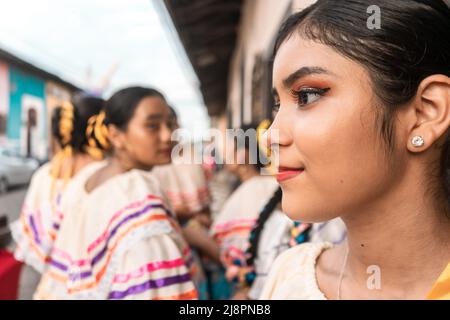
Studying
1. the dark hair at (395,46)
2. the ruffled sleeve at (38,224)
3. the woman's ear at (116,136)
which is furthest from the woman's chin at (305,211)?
the ruffled sleeve at (38,224)

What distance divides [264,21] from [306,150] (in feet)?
11.4

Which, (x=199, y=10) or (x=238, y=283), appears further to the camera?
(x=199, y=10)

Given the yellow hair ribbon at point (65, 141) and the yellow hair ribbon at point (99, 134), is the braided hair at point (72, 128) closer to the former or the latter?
the yellow hair ribbon at point (65, 141)

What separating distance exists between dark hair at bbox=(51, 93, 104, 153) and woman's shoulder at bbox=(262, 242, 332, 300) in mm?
1915

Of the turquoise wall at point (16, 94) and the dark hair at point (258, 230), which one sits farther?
the turquoise wall at point (16, 94)

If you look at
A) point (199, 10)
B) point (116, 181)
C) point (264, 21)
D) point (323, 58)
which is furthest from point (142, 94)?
point (199, 10)

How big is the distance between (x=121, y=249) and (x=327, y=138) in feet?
2.93

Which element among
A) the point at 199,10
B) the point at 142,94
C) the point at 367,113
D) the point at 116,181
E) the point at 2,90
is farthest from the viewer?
the point at 199,10

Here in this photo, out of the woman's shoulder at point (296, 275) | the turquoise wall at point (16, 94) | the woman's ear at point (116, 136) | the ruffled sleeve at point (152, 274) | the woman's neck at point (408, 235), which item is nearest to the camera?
the woman's neck at point (408, 235)

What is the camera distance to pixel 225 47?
907 cm

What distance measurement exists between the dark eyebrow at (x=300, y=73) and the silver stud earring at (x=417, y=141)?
0.66ft

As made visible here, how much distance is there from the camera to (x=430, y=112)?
0.77 metres

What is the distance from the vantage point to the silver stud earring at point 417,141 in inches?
30.2
